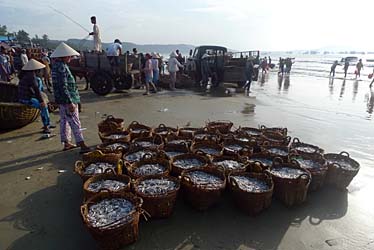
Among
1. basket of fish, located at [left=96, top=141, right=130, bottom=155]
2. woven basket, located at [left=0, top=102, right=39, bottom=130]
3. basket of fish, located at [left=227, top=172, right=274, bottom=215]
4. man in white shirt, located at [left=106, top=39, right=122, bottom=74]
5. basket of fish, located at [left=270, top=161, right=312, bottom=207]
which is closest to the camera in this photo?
basket of fish, located at [left=227, top=172, right=274, bottom=215]

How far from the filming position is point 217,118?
336 inches

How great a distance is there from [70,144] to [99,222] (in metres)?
3.13

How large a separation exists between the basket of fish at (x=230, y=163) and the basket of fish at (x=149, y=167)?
75 centimetres

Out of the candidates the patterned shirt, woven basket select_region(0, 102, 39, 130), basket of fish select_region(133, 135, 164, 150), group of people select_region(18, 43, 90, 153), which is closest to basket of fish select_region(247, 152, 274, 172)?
basket of fish select_region(133, 135, 164, 150)

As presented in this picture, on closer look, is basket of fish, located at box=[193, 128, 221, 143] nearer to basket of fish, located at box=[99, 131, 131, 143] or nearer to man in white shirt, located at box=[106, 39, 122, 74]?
basket of fish, located at box=[99, 131, 131, 143]

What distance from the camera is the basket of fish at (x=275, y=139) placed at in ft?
16.9

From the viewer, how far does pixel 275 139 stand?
545cm

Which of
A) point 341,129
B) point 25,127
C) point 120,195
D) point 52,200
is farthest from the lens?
point 341,129

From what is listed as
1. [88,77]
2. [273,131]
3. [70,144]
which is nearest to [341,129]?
[273,131]

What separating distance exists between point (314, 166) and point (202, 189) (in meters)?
1.99

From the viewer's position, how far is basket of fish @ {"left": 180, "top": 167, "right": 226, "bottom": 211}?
3484 millimetres

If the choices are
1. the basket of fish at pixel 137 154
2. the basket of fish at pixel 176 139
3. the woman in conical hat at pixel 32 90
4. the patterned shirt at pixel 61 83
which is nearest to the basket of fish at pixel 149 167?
the basket of fish at pixel 137 154

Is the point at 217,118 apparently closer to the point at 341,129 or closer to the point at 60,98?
the point at 341,129

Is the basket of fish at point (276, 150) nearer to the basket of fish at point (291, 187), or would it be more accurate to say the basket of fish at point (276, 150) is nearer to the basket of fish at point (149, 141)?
the basket of fish at point (291, 187)
